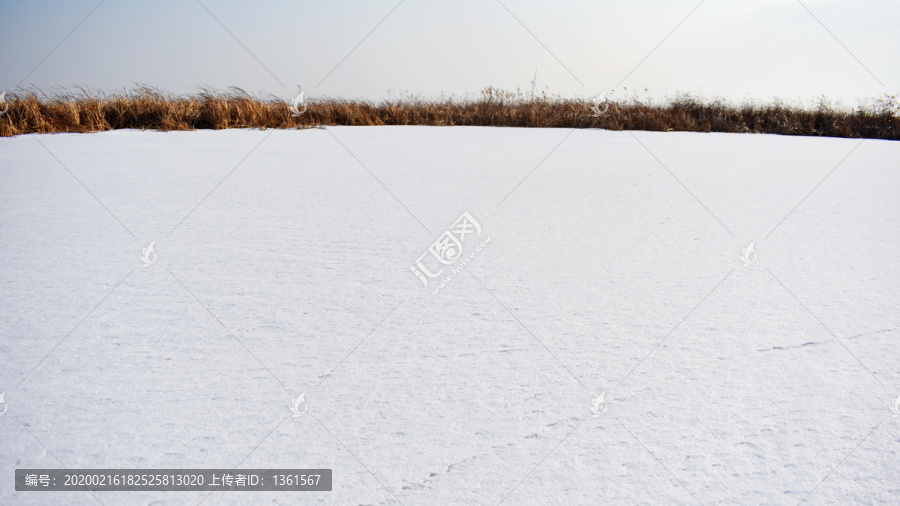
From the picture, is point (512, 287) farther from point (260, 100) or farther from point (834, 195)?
point (260, 100)

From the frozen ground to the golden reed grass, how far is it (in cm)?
381

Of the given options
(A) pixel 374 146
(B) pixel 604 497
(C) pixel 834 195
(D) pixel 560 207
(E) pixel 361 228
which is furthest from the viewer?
(A) pixel 374 146

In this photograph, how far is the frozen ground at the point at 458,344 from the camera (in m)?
1.22

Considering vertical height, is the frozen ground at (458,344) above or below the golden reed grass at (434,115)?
below

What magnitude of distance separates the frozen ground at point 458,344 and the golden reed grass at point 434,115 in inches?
150

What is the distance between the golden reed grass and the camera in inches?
273

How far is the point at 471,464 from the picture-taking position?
1202mm

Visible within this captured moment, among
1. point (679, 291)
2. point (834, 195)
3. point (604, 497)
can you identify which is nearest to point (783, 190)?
point (834, 195)

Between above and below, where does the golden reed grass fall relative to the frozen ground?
above

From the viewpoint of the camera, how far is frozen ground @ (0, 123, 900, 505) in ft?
4.00

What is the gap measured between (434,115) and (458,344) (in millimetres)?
8536

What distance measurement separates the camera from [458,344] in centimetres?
172

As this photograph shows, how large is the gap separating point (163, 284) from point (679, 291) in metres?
2.02

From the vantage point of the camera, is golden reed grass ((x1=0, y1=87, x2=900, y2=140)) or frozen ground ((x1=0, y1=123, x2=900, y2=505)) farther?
golden reed grass ((x1=0, y1=87, x2=900, y2=140))
